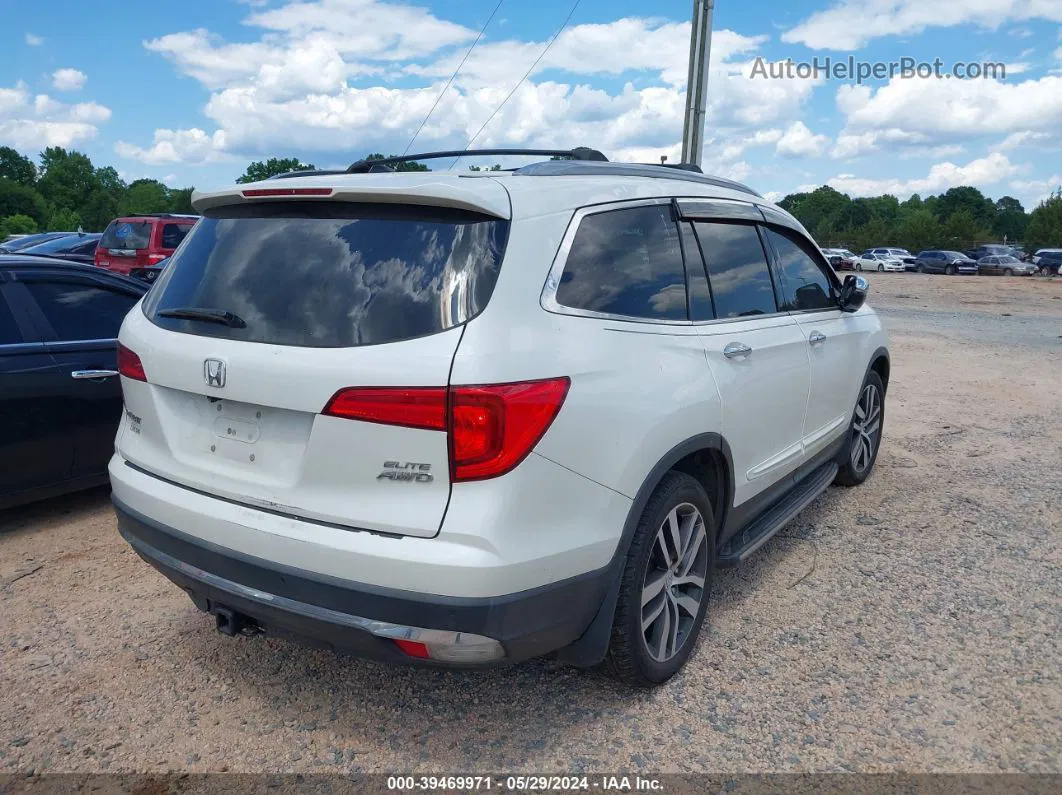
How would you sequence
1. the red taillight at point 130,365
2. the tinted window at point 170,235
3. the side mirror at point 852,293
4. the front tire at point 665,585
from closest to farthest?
1. the front tire at point 665,585
2. the red taillight at point 130,365
3. the side mirror at point 852,293
4. the tinted window at point 170,235

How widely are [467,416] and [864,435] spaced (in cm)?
407

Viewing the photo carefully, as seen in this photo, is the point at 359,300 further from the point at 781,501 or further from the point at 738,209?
the point at 781,501

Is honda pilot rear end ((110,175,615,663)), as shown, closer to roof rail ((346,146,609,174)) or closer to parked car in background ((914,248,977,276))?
roof rail ((346,146,609,174))

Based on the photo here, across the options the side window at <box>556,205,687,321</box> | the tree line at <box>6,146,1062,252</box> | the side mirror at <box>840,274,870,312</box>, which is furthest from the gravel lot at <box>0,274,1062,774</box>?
the tree line at <box>6,146,1062,252</box>

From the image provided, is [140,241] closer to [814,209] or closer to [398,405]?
[398,405]

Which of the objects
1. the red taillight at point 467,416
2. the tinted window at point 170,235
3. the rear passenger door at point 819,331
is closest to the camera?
the red taillight at point 467,416

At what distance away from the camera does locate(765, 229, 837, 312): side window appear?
432cm

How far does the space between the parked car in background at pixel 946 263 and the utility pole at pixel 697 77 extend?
42568 mm

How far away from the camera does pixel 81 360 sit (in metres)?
4.86

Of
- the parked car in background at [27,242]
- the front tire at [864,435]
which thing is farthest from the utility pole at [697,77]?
the parked car in background at [27,242]

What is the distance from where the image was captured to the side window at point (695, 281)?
3.35 m

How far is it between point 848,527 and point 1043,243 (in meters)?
67.4

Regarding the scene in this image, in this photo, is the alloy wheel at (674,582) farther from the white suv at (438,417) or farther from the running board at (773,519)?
the running board at (773,519)

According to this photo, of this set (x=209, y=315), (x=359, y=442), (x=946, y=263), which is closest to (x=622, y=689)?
(x=359, y=442)
